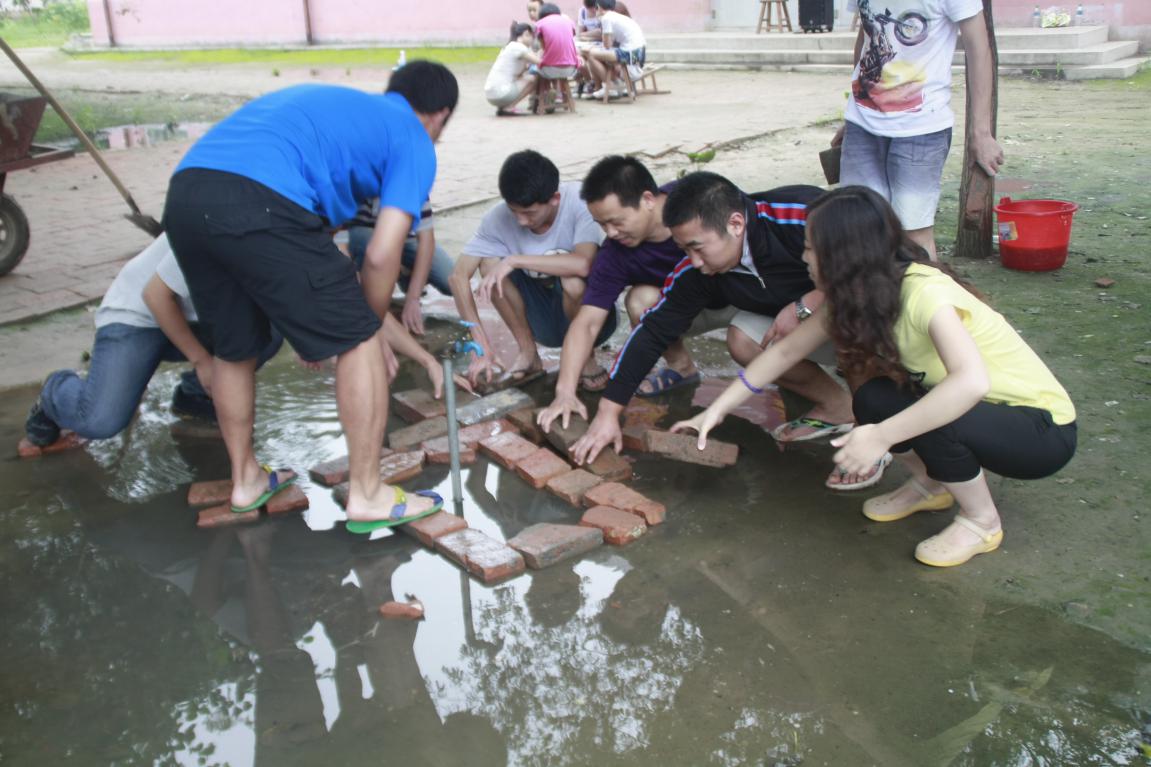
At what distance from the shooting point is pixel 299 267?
2.96 meters

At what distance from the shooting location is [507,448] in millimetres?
3793

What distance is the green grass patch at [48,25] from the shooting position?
33156mm

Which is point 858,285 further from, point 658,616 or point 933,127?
point 933,127

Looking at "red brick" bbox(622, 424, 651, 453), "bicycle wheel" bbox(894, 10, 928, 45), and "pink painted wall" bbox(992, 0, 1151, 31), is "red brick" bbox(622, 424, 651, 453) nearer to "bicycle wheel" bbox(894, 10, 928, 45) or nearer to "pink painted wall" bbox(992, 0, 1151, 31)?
"bicycle wheel" bbox(894, 10, 928, 45)

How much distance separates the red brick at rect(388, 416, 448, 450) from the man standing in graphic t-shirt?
2.14 metres

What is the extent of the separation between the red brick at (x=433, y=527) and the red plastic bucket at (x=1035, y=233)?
12.1 ft

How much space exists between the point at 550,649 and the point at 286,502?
1.26m

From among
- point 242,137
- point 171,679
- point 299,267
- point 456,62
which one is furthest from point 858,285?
point 456,62

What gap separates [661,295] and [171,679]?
217cm

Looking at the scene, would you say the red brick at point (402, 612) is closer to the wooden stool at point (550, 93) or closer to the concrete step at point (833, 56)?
the wooden stool at point (550, 93)

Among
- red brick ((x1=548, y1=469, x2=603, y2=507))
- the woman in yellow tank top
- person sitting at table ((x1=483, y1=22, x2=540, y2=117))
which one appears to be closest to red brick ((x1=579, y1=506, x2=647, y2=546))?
red brick ((x1=548, y1=469, x2=603, y2=507))

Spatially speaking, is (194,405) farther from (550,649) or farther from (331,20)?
(331,20)

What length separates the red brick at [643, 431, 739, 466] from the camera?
364 centimetres

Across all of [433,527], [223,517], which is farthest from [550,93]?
[433,527]
